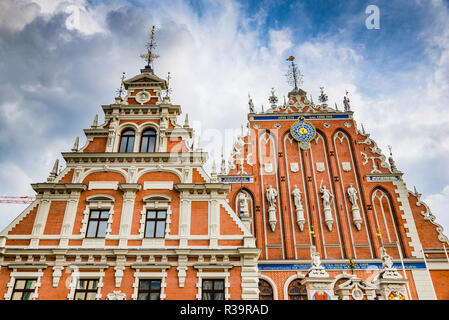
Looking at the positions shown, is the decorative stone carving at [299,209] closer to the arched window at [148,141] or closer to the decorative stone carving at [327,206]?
the decorative stone carving at [327,206]

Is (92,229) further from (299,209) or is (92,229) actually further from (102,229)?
(299,209)

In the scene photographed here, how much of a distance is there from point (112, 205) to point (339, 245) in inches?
515

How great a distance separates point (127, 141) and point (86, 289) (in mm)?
7587

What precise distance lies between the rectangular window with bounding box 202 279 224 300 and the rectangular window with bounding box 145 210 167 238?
3.00 meters

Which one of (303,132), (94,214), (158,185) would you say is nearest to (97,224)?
(94,214)

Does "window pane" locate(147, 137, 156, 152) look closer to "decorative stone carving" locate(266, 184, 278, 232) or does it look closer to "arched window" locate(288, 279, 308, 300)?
"decorative stone carving" locate(266, 184, 278, 232)

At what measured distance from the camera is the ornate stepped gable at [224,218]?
1460 centimetres

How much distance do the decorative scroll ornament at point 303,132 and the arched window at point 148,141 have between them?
10.3 metres

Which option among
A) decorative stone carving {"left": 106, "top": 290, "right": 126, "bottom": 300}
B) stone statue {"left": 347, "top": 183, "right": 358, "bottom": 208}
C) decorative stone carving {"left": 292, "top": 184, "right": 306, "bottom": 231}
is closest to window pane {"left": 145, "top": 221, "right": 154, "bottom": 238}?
decorative stone carving {"left": 106, "top": 290, "right": 126, "bottom": 300}

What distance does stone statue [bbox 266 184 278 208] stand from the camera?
21.8m

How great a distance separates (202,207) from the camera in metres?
16.4

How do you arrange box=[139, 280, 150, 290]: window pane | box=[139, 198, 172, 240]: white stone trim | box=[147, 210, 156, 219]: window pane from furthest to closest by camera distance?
box=[147, 210, 156, 219]: window pane < box=[139, 198, 172, 240]: white stone trim < box=[139, 280, 150, 290]: window pane

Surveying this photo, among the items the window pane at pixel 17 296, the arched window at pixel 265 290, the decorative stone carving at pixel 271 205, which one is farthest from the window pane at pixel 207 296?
the decorative stone carving at pixel 271 205

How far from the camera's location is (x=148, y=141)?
18.6m
